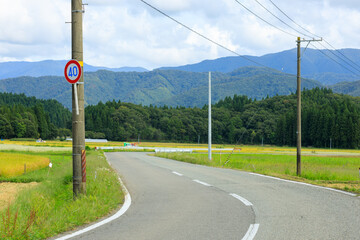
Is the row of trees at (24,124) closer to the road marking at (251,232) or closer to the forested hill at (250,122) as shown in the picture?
the forested hill at (250,122)

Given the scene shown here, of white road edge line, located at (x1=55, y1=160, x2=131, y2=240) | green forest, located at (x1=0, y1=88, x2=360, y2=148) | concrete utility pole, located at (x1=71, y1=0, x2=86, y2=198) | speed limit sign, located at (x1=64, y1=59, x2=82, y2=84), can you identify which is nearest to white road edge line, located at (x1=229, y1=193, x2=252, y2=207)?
white road edge line, located at (x1=55, y1=160, x2=131, y2=240)

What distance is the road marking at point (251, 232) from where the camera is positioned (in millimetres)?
6344

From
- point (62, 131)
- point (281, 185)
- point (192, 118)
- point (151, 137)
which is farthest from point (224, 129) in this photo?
point (281, 185)

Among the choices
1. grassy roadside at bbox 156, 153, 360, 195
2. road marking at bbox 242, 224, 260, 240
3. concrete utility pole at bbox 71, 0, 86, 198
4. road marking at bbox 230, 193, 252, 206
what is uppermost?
concrete utility pole at bbox 71, 0, 86, 198

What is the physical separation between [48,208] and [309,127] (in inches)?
4820

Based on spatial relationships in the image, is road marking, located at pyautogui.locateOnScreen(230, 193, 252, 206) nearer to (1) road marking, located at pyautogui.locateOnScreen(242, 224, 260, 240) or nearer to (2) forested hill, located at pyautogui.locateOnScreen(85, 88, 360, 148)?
(1) road marking, located at pyautogui.locateOnScreen(242, 224, 260, 240)

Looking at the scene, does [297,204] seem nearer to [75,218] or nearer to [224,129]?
[75,218]

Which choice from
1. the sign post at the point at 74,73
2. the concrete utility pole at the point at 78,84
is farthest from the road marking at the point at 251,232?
the sign post at the point at 74,73

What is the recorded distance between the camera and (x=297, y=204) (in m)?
9.72

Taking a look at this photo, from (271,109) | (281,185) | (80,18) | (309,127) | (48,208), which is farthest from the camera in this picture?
(271,109)

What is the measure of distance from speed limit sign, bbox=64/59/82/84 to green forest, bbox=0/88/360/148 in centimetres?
10357

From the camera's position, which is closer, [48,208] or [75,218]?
[75,218]

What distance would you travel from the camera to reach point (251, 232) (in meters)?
6.71

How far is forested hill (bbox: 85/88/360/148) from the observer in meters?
114
